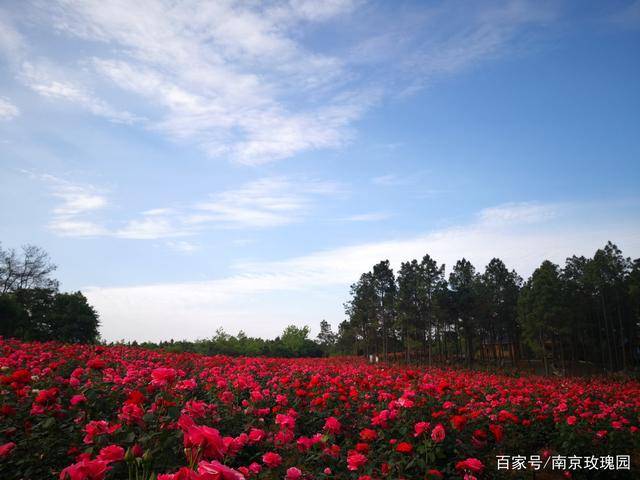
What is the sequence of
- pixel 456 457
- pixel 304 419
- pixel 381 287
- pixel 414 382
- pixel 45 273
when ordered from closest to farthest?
pixel 456 457
pixel 304 419
pixel 414 382
pixel 45 273
pixel 381 287

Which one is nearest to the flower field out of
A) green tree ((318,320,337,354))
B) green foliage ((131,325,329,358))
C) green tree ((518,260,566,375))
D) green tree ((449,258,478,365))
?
green foliage ((131,325,329,358))

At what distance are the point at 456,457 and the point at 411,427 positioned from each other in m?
0.64

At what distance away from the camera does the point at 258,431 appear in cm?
336

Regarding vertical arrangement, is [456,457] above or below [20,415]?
below

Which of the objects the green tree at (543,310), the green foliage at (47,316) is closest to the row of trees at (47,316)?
the green foliage at (47,316)

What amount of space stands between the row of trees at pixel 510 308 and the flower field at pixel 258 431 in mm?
31303

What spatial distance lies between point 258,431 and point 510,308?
48.0 m

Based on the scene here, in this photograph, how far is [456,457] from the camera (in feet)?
16.2

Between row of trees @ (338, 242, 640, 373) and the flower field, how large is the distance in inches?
1232

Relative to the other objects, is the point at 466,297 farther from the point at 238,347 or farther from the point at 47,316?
the point at 47,316

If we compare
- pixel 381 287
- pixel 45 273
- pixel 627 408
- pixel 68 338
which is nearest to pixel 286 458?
pixel 627 408

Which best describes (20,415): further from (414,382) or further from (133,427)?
(414,382)

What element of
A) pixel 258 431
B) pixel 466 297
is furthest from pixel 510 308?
pixel 258 431

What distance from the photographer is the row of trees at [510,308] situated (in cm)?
3647
